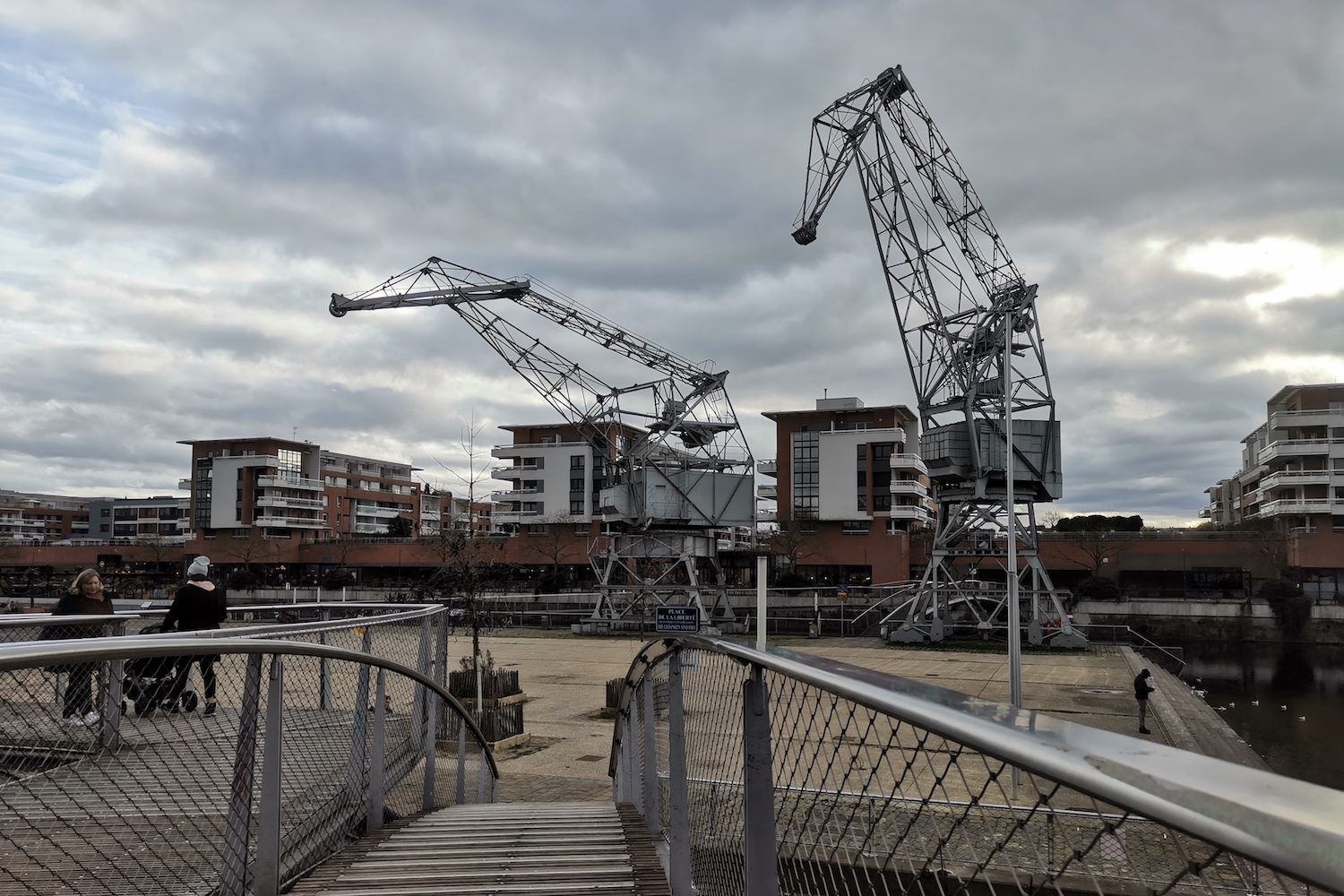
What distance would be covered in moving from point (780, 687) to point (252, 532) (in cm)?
8217

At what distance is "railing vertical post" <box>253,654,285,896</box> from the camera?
348 cm

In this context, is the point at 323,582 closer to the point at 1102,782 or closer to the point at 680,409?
the point at 680,409

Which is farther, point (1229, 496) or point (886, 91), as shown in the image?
point (1229, 496)

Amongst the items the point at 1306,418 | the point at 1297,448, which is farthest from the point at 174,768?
the point at 1306,418

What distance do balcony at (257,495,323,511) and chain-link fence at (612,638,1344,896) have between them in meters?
84.5

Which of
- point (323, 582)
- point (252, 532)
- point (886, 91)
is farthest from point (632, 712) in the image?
point (252, 532)

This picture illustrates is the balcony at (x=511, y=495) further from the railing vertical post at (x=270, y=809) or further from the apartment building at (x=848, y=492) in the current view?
the railing vertical post at (x=270, y=809)

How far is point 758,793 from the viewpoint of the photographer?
8.10 ft

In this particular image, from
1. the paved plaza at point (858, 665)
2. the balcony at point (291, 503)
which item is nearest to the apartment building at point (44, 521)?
the balcony at point (291, 503)

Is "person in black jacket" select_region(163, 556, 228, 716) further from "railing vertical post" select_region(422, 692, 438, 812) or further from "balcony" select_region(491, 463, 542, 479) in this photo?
"balcony" select_region(491, 463, 542, 479)

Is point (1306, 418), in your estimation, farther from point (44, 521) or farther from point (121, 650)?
point (44, 521)

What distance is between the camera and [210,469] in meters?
84.6

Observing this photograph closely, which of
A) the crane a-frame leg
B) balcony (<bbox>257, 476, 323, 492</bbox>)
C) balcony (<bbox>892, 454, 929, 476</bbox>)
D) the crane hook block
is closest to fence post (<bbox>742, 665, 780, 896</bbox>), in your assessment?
the crane a-frame leg

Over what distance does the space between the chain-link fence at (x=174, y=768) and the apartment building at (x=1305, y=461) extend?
65.9m
